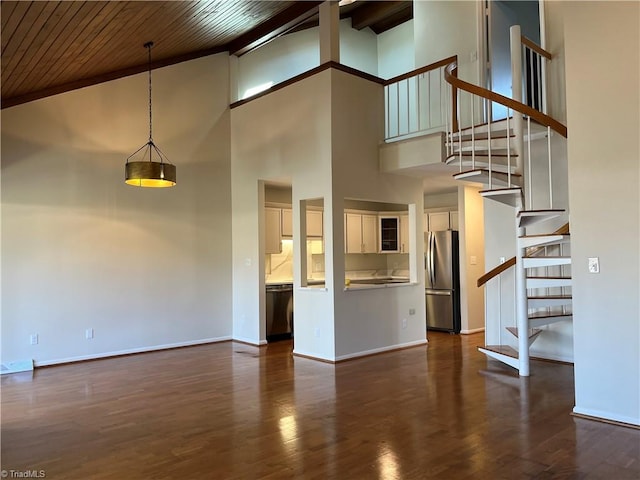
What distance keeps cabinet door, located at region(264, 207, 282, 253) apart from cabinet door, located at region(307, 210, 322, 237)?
564 mm

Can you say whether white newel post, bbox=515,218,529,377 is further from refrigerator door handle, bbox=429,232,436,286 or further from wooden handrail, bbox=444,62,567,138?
refrigerator door handle, bbox=429,232,436,286

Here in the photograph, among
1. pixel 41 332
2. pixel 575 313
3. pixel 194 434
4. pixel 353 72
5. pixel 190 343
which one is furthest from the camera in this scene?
pixel 190 343

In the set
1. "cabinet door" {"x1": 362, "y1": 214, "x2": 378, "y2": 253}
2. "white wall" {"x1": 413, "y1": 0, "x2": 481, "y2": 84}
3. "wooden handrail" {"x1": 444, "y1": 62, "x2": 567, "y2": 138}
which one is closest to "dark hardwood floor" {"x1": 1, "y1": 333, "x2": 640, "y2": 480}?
"wooden handrail" {"x1": 444, "y1": 62, "x2": 567, "y2": 138}

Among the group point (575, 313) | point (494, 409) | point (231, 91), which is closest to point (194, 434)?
point (494, 409)

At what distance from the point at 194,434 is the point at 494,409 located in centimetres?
237

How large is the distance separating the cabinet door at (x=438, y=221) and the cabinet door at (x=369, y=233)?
0.98m

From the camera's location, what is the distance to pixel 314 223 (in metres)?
7.98

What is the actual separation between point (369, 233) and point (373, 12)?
3.84 meters

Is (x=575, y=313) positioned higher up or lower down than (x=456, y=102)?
lower down

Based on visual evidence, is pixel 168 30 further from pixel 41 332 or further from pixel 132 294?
pixel 41 332

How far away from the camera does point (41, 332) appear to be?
567 cm

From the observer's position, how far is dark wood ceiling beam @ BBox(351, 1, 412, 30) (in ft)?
26.8

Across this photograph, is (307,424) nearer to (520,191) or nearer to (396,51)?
(520,191)

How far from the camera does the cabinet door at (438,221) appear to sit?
330 inches
